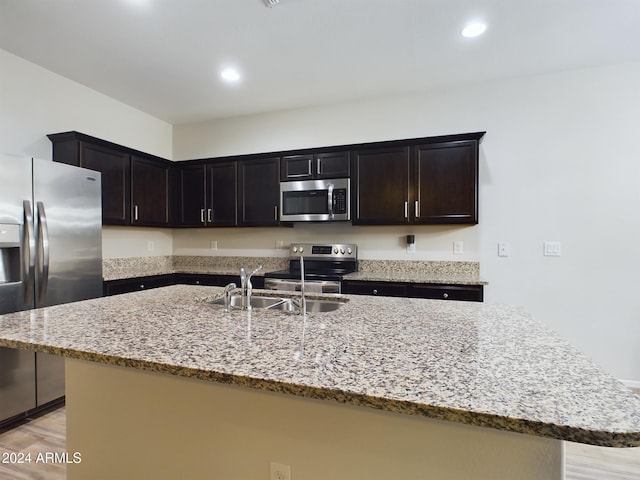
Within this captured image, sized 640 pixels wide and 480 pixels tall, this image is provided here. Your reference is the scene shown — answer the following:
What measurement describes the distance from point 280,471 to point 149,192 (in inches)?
134

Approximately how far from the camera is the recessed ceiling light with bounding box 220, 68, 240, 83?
292 centimetres

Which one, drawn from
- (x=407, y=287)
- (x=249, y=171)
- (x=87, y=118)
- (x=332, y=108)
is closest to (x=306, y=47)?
(x=332, y=108)

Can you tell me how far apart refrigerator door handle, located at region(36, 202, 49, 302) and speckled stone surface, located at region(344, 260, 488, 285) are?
2.24m

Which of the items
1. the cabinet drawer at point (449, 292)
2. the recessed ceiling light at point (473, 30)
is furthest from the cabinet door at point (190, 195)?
the recessed ceiling light at point (473, 30)

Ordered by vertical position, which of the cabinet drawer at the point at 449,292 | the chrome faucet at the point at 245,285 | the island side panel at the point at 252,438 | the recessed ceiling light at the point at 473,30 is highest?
the recessed ceiling light at the point at 473,30

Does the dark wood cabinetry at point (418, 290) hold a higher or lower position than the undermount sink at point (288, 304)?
lower

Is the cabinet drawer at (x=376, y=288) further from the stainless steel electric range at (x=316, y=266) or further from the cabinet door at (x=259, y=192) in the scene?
the cabinet door at (x=259, y=192)

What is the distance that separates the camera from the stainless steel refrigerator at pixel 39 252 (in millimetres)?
2180

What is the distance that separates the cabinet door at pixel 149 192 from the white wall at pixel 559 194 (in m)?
2.52

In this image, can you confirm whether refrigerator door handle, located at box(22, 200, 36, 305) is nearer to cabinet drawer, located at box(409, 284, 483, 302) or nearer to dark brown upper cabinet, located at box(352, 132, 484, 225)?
dark brown upper cabinet, located at box(352, 132, 484, 225)

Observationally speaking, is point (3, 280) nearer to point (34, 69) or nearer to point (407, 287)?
point (34, 69)

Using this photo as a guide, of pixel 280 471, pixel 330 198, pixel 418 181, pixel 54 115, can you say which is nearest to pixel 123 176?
pixel 54 115

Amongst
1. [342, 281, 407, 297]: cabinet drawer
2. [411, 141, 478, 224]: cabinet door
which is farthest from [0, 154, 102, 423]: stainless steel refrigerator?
[411, 141, 478, 224]: cabinet door

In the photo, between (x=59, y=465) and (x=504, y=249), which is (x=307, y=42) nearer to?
(x=504, y=249)
